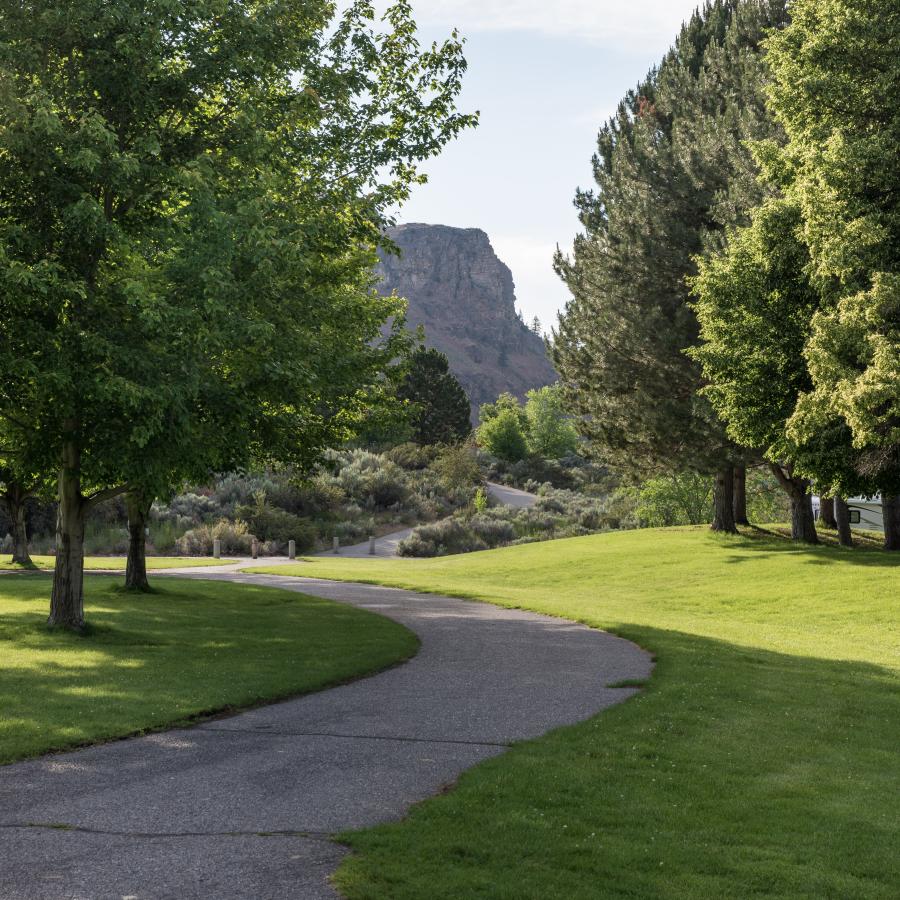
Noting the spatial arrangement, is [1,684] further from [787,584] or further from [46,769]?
[787,584]

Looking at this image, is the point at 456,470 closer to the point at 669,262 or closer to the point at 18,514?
the point at 669,262

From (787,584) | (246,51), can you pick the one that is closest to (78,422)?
(246,51)

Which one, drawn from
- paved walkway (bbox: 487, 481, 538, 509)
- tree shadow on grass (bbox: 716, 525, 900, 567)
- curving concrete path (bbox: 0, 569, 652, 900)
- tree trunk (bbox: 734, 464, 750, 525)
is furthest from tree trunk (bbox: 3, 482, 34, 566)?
paved walkway (bbox: 487, 481, 538, 509)

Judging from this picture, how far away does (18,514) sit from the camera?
103 feet

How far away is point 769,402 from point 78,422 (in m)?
15.9

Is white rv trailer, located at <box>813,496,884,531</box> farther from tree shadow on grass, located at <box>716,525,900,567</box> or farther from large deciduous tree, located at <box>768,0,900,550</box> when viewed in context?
large deciduous tree, located at <box>768,0,900,550</box>

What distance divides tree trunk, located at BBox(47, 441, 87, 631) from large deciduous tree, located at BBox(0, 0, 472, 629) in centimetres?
3

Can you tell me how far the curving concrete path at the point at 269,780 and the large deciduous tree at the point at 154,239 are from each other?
4709 mm

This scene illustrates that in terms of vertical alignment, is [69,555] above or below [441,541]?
above

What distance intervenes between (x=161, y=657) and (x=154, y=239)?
598cm

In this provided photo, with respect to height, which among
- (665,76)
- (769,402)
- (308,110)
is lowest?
(769,402)

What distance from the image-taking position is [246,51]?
49.0 feet

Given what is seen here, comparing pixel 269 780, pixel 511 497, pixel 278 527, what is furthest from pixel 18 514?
pixel 511 497

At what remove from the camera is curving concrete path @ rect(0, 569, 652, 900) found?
5355mm
